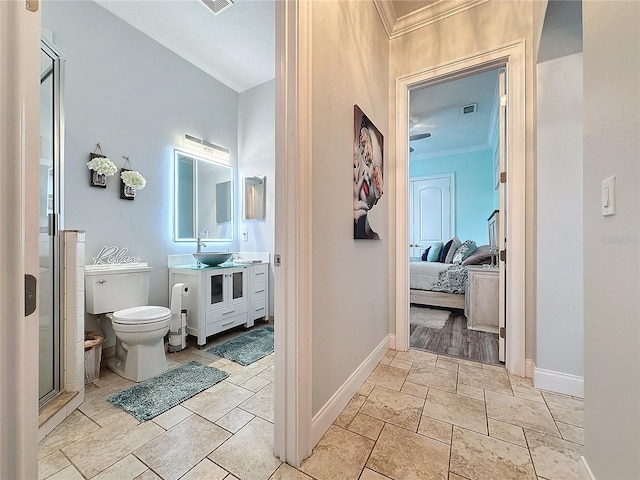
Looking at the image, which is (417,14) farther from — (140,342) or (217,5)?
(140,342)

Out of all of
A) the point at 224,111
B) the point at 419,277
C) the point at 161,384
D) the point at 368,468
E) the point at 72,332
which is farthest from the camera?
the point at 419,277

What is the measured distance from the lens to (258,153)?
3613 millimetres

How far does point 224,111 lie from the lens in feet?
11.7

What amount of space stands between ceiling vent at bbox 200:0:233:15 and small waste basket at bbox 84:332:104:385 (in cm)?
283

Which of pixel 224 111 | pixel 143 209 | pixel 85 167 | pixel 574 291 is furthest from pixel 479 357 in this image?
pixel 224 111

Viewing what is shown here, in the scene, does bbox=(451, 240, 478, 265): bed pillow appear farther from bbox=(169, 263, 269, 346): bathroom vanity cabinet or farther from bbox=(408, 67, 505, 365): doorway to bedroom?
bbox=(169, 263, 269, 346): bathroom vanity cabinet

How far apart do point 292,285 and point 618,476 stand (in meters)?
1.20

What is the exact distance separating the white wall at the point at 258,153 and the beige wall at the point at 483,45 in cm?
157

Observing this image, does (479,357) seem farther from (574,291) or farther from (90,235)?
(90,235)

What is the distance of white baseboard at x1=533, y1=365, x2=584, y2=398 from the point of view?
1.79 m

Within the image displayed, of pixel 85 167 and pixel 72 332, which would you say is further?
pixel 85 167

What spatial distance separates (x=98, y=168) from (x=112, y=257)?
75cm

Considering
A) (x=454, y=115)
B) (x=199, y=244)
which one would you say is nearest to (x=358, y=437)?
(x=199, y=244)

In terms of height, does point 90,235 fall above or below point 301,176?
below
